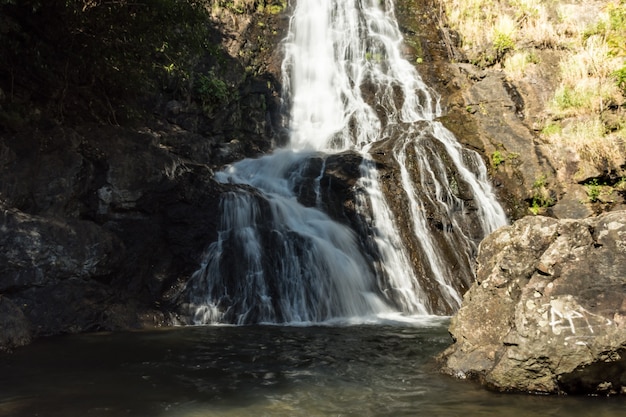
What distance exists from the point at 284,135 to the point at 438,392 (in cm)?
1385

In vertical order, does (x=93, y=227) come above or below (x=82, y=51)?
below

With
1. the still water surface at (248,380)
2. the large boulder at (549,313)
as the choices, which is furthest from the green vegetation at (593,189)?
the large boulder at (549,313)

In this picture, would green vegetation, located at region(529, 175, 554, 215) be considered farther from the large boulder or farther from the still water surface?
the large boulder

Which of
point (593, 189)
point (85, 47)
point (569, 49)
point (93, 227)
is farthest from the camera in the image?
point (569, 49)

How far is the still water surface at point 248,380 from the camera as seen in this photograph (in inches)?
169

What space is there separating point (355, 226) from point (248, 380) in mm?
6684

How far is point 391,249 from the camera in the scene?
1110cm

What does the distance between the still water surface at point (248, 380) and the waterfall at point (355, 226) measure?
74.2 inches

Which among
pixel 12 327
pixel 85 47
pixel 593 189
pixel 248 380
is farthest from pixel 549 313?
pixel 593 189

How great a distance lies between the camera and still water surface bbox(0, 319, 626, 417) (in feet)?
14.0

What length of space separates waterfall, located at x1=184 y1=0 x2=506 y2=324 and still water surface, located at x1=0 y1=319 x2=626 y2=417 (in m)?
1.89

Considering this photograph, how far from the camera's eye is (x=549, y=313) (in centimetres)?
458

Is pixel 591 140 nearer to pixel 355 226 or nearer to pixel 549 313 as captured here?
pixel 355 226

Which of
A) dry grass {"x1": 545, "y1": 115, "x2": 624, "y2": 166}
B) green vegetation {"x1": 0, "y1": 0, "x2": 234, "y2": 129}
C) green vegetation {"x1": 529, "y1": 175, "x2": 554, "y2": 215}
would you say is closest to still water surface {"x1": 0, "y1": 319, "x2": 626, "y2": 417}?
green vegetation {"x1": 0, "y1": 0, "x2": 234, "y2": 129}
